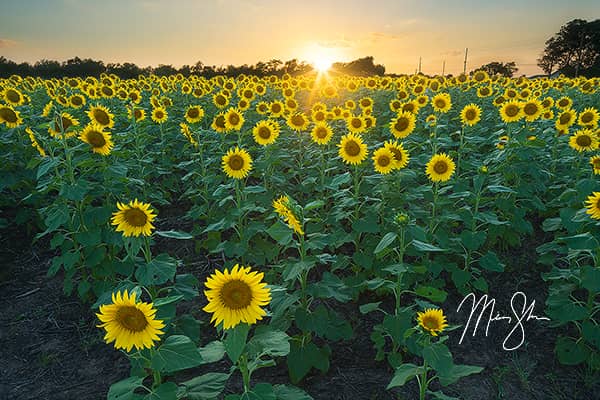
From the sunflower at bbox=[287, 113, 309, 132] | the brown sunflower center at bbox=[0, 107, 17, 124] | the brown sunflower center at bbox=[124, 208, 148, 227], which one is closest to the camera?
the brown sunflower center at bbox=[124, 208, 148, 227]

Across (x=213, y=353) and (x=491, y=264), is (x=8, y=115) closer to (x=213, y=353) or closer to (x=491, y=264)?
(x=213, y=353)

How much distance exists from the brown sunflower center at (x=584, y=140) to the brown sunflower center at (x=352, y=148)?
9.09ft

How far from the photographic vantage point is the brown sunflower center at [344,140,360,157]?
16.1ft

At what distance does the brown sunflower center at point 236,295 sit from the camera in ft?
6.82

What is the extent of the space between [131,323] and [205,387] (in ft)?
1.79

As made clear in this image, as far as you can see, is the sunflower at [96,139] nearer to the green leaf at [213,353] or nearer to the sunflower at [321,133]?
the sunflower at [321,133]

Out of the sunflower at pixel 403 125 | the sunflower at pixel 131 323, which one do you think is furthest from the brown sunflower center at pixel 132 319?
the sunflower at pixel 403 125

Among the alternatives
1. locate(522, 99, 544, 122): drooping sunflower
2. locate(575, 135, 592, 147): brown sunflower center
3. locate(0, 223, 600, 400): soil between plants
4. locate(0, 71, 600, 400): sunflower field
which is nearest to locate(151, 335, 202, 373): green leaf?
locate(0, 71, 600, 400): sunflower field

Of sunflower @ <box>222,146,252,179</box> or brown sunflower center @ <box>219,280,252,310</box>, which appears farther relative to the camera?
sunflower @ <box>222,146,252,179</box>

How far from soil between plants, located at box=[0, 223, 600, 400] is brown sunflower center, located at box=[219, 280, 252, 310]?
5.64 ft

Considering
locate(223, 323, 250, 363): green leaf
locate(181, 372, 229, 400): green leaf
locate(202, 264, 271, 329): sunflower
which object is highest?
locate(202, 264, 271, 329): sunflower

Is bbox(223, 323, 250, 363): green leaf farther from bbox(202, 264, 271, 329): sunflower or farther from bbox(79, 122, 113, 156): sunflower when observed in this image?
bbox(79, 122, 113, 156): sunflower

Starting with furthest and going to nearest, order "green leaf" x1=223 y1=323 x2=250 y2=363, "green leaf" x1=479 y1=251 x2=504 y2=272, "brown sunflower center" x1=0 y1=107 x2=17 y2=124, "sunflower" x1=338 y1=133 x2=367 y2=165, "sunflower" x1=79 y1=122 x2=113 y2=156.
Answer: "brown sunflower center" x1=0 y1=107 x2=17 y2=124 < "sunflower" x1=338 y1=133 x2=367 y2=165 < "sunflower" x1=79 y1=122 x2=113 y2=156 < "green leaf" x1=479 y1=251 x2=504 y2=272 < "green leaf" x1=223 y1=323 x2=250 y2=363

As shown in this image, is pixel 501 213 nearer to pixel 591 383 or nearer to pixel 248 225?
pixel 591 383
